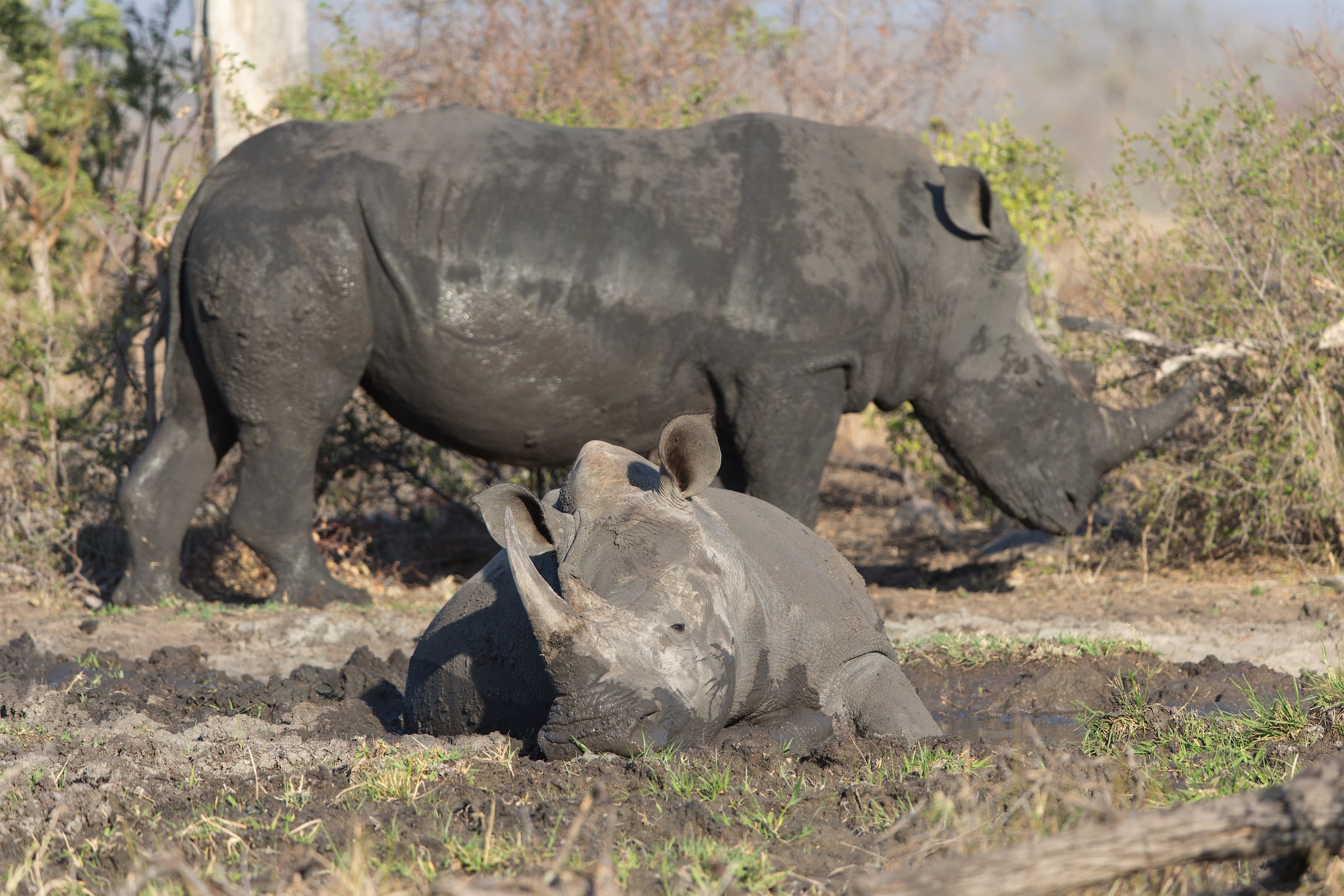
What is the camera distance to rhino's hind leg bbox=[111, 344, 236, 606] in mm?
7789

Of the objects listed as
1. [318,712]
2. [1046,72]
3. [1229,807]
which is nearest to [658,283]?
[318,712]

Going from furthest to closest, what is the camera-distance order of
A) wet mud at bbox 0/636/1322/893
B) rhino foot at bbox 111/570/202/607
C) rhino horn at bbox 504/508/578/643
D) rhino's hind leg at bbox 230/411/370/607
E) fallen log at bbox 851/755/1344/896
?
rhino foot at bbox 111/570/202/607
rhino's hind leg at bbox 230/411/370/607
rhino horn at bbox 504/508/578/643
wet mud at bbox 0/636/1322/893
fallen log at bbox 851/755/1344/896

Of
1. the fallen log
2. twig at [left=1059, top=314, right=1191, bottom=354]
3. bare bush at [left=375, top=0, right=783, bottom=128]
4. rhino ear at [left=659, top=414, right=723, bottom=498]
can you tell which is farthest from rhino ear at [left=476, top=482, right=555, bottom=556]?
bare bush at [left=375, top=0, right=783, bottom=128]

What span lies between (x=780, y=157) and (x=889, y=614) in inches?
98.0

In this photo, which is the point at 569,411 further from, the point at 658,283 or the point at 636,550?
the point at 636,550

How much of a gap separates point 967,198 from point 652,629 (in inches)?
190

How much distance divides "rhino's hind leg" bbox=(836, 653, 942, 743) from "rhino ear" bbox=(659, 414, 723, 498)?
0.87 meters

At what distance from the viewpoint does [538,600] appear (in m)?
3.71

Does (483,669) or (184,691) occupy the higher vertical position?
(483,669)

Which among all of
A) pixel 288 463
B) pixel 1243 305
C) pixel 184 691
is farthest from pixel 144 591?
pixel 1243 305

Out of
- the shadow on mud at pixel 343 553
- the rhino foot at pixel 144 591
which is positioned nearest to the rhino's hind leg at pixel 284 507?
the rhino foot at pixel 144 591

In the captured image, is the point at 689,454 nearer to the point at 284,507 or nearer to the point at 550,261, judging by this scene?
the point at 550,261

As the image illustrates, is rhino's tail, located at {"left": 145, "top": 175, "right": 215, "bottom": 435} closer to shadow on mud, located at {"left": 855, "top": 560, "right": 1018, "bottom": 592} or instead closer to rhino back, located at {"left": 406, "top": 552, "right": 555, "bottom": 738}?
rhino back, located at {"left": 406, "top": 552, "right": 555, "bottom": 738}

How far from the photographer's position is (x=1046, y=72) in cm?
4184
